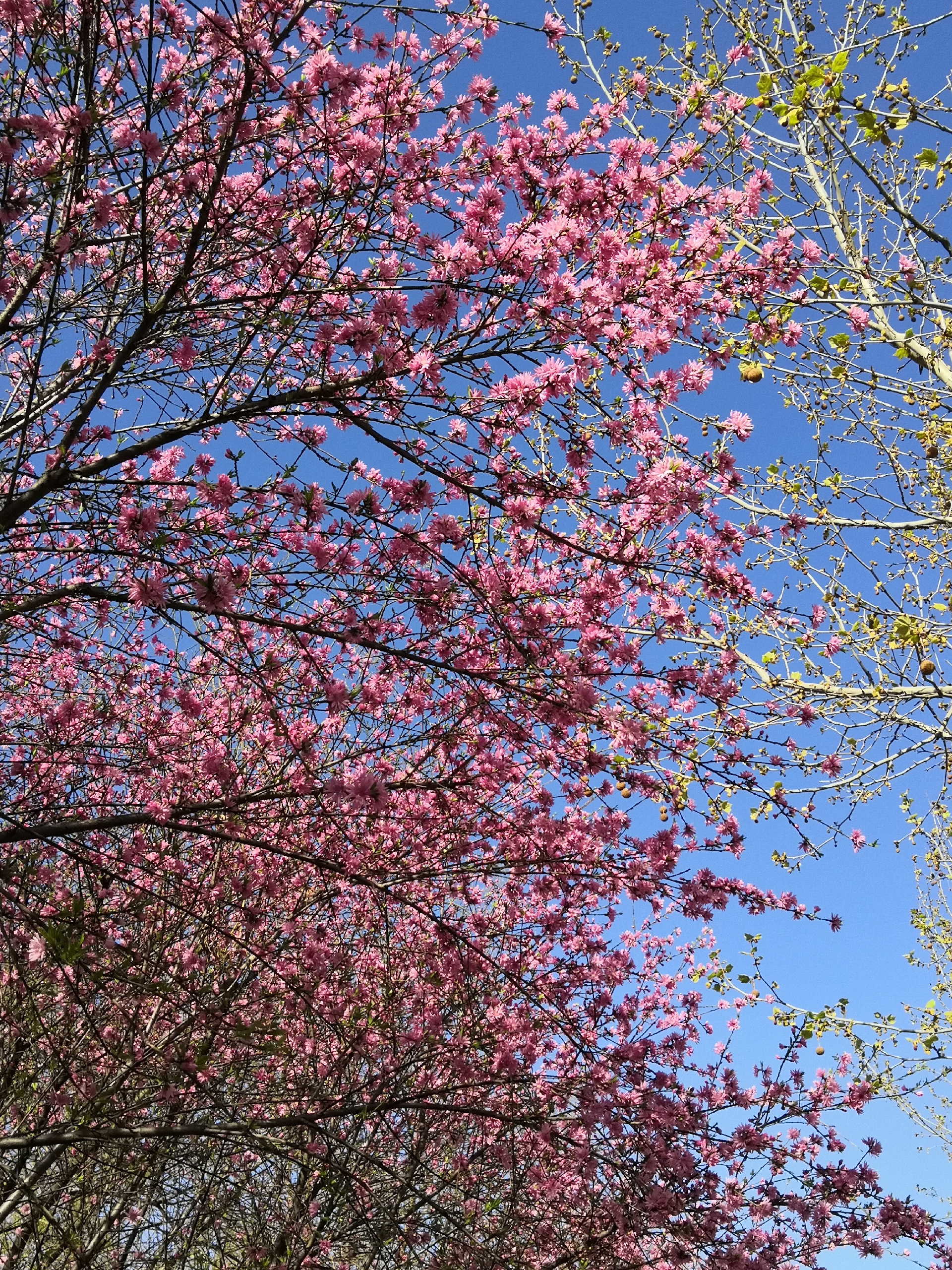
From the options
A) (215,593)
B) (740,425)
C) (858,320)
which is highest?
(858,320)

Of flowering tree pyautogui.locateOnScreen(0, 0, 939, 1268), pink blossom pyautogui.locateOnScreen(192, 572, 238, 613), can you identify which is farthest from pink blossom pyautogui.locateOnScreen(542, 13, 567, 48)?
pink blossom pyautogui.locateOnScreen(192, 572, 238, 613)

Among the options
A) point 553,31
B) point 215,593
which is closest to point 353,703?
point 215,593

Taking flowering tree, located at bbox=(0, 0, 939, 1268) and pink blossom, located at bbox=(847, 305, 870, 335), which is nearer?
flowering tree, located at bbox=(0, 0, 939, 1268)

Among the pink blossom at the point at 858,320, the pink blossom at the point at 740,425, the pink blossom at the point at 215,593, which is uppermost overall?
the pink blossom at the point at 858,320

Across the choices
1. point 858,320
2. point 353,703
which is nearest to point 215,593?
point 353,703

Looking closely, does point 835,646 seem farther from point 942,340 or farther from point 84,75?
point 84,75

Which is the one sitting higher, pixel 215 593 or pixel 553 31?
pixel 553 31

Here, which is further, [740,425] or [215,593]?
[740,425]

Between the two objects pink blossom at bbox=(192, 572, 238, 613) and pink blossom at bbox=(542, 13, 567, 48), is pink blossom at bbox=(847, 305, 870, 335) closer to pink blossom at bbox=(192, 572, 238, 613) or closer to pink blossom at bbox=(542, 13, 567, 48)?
pink blossom at bbox=(542, 13, 567, 48)

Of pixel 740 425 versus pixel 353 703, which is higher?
pixel 740 425

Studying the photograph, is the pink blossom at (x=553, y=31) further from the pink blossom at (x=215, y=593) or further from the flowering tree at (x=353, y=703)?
the pink blossom at (x=215, y=593)

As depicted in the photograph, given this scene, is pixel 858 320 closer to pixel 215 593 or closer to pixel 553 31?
pixel 553 31

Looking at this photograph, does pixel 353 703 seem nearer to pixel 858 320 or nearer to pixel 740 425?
pixel 740 425

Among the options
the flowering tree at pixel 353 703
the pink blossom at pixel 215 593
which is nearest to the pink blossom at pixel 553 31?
the flowering tree at pixel 353 703
